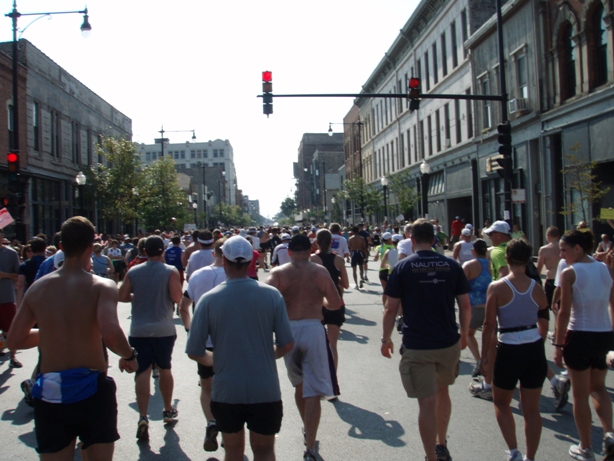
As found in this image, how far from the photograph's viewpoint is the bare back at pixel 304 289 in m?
5.62

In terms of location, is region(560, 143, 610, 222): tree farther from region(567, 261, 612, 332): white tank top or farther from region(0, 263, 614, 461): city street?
region(567, 261, 612, 332): white tank top

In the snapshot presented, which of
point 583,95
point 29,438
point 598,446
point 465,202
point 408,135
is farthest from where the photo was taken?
point 408,135

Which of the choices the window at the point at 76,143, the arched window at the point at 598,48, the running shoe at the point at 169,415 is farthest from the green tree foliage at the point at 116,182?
the running shoe at the point at 169,415

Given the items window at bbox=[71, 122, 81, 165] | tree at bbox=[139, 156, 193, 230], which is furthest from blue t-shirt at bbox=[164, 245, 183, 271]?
tree at bbox=[139, 156, 193, 230]

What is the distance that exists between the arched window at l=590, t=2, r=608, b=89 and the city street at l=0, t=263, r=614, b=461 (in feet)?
48.4

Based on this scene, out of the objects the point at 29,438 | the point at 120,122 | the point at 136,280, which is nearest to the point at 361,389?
the point at 136,280

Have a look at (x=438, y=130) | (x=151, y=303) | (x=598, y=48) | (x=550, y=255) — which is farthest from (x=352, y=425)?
(x=438, y=130)

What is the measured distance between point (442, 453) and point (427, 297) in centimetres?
135

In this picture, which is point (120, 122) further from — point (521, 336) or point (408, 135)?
point (521, 336)

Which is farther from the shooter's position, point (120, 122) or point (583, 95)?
point (120, 122)

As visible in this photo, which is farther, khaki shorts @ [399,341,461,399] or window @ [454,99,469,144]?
window @ [454,99,469,144]

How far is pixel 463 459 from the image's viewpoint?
519cm

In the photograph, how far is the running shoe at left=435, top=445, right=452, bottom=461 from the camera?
5090 mm

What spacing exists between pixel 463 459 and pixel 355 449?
95 cm
